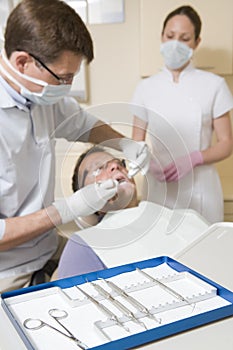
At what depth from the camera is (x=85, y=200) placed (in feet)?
3.99

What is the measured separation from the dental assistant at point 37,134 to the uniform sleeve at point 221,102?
657 millimetres

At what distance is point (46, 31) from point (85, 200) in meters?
0.46

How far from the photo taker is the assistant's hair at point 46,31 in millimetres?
1177

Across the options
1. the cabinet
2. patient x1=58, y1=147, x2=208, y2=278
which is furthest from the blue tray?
the cabinet

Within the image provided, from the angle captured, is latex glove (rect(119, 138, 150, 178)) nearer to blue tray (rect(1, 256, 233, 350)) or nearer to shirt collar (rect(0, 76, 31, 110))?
shirt collar (rect(0, 76, 31, 110))

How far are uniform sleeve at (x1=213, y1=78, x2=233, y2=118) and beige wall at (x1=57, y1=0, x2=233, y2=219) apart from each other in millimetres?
637

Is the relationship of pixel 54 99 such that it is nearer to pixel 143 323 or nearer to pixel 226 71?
pixel 143 323

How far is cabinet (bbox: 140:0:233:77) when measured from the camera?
89.6 inches

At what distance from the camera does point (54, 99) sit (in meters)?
1.33

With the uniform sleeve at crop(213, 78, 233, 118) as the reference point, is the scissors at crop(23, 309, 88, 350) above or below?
below

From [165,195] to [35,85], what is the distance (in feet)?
1.59

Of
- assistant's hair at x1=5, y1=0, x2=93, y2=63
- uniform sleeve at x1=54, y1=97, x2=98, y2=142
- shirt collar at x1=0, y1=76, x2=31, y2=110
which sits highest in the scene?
assistant's hair at x1=5, y1=0, x2=93, y2=63

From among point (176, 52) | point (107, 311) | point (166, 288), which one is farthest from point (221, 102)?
point (107, 311)

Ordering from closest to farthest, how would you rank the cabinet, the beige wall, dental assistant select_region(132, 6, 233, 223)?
dental assistant select_region(132, 6, 233, 223)
the cabinet
the beige wall
